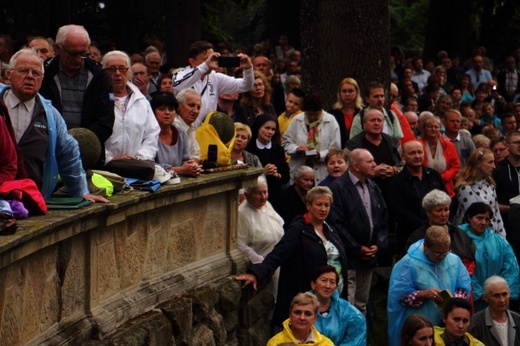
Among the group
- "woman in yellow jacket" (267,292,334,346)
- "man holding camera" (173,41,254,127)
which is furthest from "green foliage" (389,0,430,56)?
"woman in yellow jacket" (267,292,334,346)

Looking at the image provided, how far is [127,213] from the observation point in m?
9.62

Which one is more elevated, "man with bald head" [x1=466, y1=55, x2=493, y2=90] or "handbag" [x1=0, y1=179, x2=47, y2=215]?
"handbag" [x1=0, y1=179, x2=47, y2=215]

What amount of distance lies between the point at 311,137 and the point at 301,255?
269 cm

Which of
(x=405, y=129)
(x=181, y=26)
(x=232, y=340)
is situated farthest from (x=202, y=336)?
(x=181, y=26)

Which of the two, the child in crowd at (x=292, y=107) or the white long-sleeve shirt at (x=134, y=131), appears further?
the child in crowd at (x=292, y=107)

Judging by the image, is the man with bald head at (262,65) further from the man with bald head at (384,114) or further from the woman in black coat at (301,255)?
the woman in black coat at (301,255)

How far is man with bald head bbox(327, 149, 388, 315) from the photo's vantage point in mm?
13305

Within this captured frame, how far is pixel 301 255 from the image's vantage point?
484 inches

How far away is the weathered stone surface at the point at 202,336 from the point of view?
35.7ft

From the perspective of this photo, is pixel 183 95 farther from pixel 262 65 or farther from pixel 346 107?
pixel 262 65

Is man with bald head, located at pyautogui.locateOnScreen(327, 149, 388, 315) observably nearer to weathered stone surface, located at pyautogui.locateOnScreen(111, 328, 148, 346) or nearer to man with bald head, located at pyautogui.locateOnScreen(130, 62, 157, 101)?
man with bald head, located at pyautogui.locateOnScreen(130, 62, 157, 101)

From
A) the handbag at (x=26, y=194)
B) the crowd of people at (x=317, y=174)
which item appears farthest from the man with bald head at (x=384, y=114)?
the handbag at (x=26, y=194)

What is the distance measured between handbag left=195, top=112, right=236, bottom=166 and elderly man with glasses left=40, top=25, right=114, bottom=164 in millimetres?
1946

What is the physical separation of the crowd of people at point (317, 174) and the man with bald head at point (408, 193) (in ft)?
0.05
